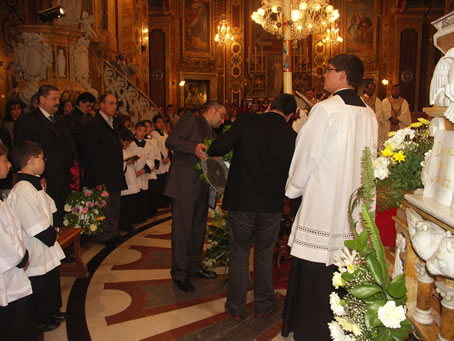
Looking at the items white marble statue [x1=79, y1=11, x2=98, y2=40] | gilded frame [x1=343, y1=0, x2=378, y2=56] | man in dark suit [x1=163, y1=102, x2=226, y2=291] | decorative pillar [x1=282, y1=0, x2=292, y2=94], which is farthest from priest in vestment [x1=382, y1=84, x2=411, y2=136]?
gilded frame [x1=343, y1=0, x2=378, y2=56]

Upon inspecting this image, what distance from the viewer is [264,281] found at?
3455 mm

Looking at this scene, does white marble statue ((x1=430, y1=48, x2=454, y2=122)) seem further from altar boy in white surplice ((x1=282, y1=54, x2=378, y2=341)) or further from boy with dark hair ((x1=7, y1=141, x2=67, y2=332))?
boy with dark hair ((x1=7, y1=141, x2=67, y2=332))

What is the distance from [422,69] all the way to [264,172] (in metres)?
19.2

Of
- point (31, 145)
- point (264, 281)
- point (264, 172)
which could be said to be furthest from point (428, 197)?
point (31, 145)

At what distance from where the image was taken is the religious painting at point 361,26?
20828 millimetres

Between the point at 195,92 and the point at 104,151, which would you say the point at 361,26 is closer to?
the point at 195,92

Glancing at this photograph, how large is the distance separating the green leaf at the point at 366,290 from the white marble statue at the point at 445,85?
2.56ft

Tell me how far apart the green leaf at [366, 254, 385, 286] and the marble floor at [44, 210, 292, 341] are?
196 centimetres

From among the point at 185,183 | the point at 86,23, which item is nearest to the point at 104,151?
the point at 185,183

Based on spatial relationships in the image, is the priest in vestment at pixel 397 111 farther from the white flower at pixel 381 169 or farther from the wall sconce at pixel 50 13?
the white flower at pixel 381 169

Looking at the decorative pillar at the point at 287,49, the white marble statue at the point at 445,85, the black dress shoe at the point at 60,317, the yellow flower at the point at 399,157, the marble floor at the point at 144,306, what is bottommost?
the marble floor at the point at 144,306

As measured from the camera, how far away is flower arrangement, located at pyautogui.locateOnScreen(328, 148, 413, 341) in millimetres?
1432

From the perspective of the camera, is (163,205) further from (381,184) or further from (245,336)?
(381,184)

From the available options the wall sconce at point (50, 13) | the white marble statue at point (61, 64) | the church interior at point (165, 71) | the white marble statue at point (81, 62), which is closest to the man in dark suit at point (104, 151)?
the church interior at point (165, 71)
